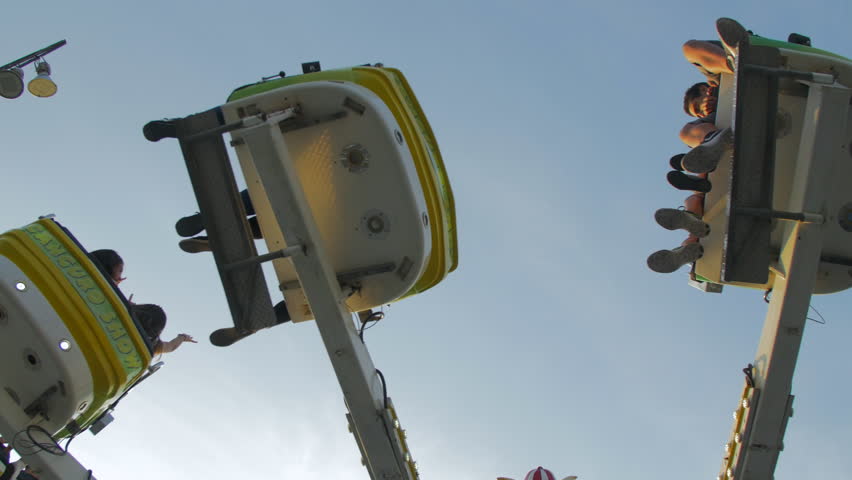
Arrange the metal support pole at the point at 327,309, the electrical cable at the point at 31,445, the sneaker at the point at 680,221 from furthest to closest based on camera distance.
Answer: the sneaker at the point at 680,221
the electrical cable at the point at 31,445
the metal support pole at the point at 327,309

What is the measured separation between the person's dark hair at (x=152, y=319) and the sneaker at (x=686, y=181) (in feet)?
15.4

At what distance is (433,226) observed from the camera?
17.9 feet

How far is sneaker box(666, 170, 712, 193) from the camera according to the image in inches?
238

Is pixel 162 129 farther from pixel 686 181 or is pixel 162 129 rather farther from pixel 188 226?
pixel 686 181

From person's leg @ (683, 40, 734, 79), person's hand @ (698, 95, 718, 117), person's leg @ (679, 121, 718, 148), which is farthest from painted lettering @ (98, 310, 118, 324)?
person's hand @ (698, 95, 718, 117)

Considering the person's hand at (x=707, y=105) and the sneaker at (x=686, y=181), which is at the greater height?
the person's hand at (x=707, y=105)

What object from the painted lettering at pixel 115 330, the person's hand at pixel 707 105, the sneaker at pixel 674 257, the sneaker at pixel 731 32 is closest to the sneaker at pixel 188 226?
the painted lettering at pixel 115 330

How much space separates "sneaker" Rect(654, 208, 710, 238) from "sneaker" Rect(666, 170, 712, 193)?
29 centimetres

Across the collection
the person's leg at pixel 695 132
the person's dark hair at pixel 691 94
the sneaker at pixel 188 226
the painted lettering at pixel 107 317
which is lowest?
the painted lettering at pixel 107 317

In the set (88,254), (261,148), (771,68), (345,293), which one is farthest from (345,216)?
(771,68)

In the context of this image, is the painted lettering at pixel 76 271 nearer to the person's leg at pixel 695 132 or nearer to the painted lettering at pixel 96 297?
the painted lettering at pixel 96 297

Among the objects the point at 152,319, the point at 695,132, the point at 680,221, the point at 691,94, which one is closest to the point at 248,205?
the point at 152,319

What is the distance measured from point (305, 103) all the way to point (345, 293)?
1.35 meters

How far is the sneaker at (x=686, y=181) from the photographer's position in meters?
6.05
